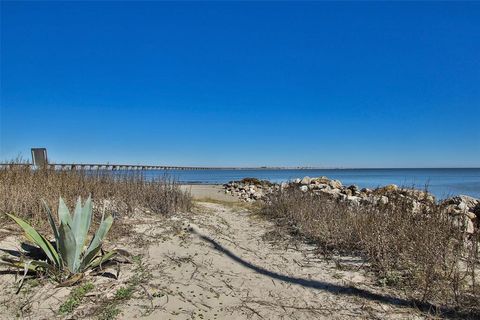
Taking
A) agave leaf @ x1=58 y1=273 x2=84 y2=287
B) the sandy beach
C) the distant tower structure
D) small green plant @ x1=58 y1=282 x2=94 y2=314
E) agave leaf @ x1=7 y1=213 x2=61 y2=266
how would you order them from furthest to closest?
the sandy beach, the distant tower structure, agave leaf @ x1=7 y1=213 x2=61 y2=266, agave leaf @ x1=58 y1=273 x2=84 y2=287, small green plant @ x1=58 y1=282 x2=94 y2=314

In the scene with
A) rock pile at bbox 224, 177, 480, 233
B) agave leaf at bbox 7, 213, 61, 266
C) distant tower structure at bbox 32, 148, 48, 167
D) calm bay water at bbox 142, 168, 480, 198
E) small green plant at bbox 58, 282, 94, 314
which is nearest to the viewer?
small green plant at bbox 58, 282, 94, 314

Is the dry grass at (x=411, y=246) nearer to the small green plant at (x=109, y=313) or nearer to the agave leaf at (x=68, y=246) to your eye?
the small green plant at (x=109, y=313)

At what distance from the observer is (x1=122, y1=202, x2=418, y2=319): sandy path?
3502 millimetres

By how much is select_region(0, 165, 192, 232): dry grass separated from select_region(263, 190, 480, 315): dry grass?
3584 mm

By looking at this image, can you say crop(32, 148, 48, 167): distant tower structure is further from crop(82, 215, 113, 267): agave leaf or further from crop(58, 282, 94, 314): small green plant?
crop(58, 282, 94, 314): small green plant

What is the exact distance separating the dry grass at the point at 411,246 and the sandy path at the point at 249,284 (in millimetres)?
380

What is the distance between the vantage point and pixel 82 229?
14.1 ft

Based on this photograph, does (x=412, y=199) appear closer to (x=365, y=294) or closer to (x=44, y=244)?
(x=365, y=294)

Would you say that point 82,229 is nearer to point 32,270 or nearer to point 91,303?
point 32,270

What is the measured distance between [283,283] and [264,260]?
96 centimetres

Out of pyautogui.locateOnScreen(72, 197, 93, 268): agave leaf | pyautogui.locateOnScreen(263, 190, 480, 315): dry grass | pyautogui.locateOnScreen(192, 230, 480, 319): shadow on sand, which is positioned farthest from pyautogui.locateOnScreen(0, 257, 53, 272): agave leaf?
pyautogui.locateOnScreen(263, 190, 480, 315): dry grass

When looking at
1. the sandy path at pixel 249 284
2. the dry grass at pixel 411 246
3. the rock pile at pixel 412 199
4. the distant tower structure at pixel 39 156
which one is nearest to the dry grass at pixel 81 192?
the distant tower structure at pixel 39 156

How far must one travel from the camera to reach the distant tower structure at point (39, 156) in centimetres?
1066

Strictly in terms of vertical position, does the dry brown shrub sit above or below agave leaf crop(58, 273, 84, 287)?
above
